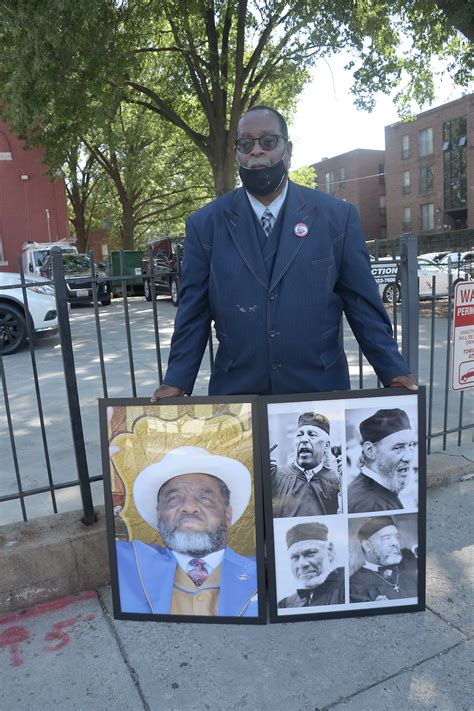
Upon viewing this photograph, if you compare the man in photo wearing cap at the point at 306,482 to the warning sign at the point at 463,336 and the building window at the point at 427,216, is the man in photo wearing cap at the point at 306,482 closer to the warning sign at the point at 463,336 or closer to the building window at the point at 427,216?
the warning sign at the point at 463,336

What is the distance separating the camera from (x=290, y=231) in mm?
2289

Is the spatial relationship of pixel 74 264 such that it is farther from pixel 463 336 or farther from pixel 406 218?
pixel 406 218

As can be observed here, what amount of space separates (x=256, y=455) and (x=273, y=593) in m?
0.58

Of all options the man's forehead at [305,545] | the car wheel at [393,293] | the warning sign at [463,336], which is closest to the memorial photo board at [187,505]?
the man's forehead at [305,545]

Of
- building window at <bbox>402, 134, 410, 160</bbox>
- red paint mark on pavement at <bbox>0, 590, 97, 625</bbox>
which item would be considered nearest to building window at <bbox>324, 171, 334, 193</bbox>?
building window at <bbox>402, 134, 410, 160</bbox>

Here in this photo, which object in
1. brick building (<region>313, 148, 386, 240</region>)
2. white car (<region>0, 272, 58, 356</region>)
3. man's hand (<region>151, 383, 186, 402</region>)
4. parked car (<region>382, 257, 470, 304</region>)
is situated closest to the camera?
man's hand (<region>151, 383, 186, 402</region>)

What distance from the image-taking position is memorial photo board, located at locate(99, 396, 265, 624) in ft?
7.50

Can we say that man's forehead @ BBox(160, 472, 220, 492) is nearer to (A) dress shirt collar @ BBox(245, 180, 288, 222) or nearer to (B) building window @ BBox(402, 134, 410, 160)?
(A) dress shirt collar @ BBox(245, 180, 288, 222)

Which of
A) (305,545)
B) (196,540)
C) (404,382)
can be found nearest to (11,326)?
(196,540)

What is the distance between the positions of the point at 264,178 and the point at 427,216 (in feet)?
149

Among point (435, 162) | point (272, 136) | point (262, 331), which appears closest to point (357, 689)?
point (262, 331)

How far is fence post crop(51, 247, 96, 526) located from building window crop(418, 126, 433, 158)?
4559cm

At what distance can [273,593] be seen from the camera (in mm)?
2311

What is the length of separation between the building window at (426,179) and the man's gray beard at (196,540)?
45.7 meters
